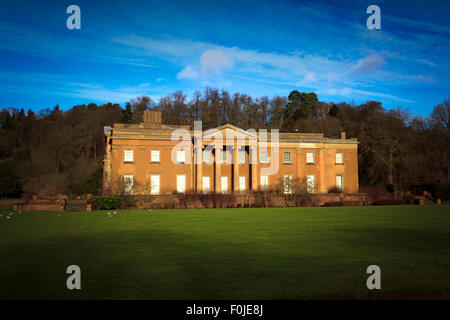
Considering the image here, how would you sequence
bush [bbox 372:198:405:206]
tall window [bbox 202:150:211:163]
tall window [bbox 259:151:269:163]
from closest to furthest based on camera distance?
1. bush [bbox 372:198:405:206]
2. tall window [bbox 202:150:211:163]
3. tall window [bbox 259:151:269:163]

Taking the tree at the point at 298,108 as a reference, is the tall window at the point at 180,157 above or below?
below

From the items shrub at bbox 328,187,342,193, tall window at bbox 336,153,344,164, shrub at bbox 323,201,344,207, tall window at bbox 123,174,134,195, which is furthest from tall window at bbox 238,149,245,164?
tall window at bbox 123,174,134,195

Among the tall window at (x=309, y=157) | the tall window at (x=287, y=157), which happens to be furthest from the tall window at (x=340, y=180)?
the tall window at (x=287, y=157)

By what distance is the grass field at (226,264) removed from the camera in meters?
5.81

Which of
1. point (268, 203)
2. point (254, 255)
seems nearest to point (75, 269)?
point (254, 255)

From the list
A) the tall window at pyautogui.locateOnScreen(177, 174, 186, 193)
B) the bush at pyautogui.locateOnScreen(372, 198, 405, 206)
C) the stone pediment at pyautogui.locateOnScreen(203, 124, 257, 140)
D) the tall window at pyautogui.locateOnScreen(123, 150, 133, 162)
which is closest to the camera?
the bush at pyautogui.locateOnScreen(372, 198, 405, 206)

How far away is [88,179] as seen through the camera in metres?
49.5

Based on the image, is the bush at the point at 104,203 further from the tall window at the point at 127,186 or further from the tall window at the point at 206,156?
the tall window at the point at 206,156

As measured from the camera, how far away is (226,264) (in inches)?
302

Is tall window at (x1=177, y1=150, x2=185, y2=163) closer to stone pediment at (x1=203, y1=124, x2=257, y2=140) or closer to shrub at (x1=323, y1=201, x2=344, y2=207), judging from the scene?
stone pediment at (x1=203, y1=124, x2=257, y2=140)

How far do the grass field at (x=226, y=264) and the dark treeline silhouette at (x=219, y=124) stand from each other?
26.3 metres

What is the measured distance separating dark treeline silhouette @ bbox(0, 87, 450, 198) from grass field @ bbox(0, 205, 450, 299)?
26302mm

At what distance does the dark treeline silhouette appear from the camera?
162 feet
